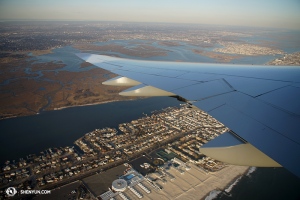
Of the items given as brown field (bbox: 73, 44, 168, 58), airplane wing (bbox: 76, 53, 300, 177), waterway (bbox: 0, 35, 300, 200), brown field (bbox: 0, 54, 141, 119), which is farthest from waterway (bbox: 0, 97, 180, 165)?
brown field (bbox: 73, 44, 168, 58)

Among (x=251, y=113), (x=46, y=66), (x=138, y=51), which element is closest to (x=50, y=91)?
(x=46, y=66)

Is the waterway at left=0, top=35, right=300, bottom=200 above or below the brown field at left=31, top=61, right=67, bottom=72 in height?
below

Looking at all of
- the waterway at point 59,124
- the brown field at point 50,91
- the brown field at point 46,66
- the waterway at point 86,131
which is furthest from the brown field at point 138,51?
the waterway at point 59,124

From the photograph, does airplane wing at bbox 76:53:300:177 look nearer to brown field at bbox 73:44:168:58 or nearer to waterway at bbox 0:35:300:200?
waterway at bbox 0:35:300:200

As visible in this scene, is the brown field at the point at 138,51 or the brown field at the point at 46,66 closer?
the brown field at the point at 46,66

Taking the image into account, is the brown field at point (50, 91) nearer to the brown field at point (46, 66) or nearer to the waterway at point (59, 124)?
the brown field at point (46, 66)

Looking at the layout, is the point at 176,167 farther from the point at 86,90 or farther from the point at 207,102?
the point at 86,90

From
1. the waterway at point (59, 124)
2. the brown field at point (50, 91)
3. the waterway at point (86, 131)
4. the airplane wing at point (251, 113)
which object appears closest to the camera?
the airplane wing at point (251, 113)

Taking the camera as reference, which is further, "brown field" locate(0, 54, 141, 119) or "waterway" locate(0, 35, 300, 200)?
"brown field" locate(0, 54, 141, 119)

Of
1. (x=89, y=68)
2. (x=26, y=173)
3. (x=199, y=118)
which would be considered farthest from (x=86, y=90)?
(x=199, y=118)

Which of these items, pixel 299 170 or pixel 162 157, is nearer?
pixel 299 170

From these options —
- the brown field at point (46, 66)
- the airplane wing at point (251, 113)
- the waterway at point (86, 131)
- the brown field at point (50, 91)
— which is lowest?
the waterway at point (86, 131)
